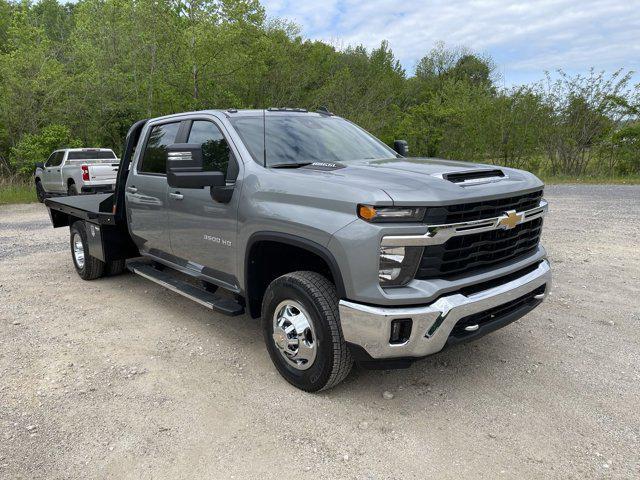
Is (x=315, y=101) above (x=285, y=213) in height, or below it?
above

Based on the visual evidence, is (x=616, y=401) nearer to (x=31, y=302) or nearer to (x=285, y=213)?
(x=285, y=213)

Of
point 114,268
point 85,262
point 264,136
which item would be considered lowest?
point 114,268

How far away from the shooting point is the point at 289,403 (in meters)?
3.23

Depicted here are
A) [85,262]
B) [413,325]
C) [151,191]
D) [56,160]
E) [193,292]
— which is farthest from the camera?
[56,160]

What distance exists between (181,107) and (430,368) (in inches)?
802

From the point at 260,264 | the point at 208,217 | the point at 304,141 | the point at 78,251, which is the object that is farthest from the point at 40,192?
the point at 260,264

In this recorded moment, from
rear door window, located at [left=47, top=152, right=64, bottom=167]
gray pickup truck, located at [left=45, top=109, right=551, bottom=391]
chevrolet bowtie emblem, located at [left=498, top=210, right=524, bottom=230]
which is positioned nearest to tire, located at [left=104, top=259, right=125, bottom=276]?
gray pickup truck, located at [left=45, top=109, right=551, bottom=391]

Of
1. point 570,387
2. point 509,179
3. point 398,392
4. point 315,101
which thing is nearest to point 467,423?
point 398,392

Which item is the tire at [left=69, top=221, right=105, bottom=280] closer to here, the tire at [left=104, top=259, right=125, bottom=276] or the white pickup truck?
the tire at [left=104, top=259, right=125, bottom=276]

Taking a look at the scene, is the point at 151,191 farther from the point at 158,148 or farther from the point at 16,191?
the point at 16,191

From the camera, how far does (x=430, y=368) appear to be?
3.69 m

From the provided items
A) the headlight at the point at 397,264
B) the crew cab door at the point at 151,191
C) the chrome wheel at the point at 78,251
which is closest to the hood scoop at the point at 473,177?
the headlight at the point at 397,264

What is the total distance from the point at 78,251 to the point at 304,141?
12.8 feet

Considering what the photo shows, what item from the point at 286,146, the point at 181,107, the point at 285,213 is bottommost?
the point at 285,213
